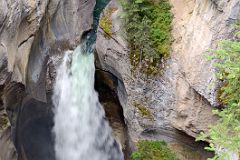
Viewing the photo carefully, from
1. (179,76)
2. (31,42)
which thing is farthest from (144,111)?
(31,42)

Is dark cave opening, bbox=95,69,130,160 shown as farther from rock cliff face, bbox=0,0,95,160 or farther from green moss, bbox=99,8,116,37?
rock cliff face, bbox=0,0,95,160

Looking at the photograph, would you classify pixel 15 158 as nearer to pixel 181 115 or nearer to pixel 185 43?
pixel 181 115

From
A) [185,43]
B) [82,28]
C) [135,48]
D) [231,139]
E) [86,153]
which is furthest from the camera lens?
[82,28]

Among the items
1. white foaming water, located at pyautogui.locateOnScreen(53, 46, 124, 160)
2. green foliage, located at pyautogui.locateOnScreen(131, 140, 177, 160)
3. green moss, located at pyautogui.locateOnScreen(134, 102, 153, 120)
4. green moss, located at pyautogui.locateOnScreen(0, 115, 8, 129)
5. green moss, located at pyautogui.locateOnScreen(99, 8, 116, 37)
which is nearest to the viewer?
green moss, located at pyautogui.locateOnScreen(0, 115, 8, 129)

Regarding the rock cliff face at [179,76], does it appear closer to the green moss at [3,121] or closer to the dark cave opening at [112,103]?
the dark cave opening at [112,103]

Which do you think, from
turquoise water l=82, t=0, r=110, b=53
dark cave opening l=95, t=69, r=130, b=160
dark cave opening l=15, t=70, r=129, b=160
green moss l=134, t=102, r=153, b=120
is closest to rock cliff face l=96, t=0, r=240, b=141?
green moss l=134, t=102, r=153, b=120

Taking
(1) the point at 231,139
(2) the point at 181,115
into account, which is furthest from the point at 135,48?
(1) the point at 231,139
